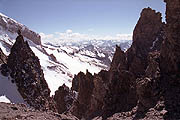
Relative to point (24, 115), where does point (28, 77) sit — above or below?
below

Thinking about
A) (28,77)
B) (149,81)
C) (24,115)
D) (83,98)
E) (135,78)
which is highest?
(149,81)

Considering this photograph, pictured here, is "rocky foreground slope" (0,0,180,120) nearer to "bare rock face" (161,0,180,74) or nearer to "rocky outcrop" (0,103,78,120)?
"bare rock face" (161,0,180,74)

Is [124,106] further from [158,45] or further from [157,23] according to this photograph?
[157,23]

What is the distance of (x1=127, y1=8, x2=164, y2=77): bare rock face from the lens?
25.0m

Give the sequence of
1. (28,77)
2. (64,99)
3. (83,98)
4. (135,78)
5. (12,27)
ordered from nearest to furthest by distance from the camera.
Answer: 1. (135,78)
2. (83,98)
3. (28,77)
4. (64,99)
5. (12,27)

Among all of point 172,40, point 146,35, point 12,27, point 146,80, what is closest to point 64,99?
point 146,35

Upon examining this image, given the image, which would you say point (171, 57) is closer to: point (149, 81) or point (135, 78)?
point (149, 81)

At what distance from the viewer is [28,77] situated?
30.2 meters

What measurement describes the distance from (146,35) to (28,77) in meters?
21.8

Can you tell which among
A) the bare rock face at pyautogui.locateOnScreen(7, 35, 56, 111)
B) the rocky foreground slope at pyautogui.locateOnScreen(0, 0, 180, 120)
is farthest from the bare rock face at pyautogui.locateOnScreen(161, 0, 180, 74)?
the bare rock face at pyautogui.locateOnScreen(7, 35, 56, 111)

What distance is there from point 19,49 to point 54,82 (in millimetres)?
39270

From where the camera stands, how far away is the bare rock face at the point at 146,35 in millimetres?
25031

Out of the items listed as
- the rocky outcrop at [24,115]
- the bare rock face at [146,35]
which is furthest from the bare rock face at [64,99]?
the rocky outcrop at [24,115]

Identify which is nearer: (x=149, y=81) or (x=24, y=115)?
(x=24, y=115)
